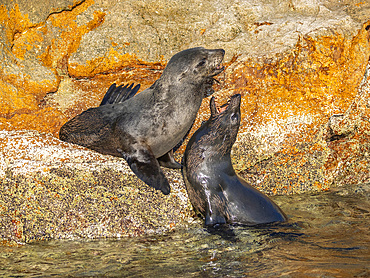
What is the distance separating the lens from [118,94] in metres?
5.65

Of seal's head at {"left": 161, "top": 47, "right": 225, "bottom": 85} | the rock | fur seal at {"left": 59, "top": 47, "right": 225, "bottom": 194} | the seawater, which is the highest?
seal's head at {"left": 161, "top": 47, "right": 225, "bottom": 85}

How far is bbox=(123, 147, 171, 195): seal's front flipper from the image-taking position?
4488mm

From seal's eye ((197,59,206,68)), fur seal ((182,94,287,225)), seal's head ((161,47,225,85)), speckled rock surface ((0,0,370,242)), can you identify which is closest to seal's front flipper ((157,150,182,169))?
speckled rock surface ((0,0,370,242))

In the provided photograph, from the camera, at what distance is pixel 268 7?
652cm

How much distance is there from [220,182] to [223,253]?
1.26 m

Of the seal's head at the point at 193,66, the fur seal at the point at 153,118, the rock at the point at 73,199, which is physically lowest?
the rock at the point at 73,199

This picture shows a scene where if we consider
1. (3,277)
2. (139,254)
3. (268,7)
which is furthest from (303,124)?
(3,277)

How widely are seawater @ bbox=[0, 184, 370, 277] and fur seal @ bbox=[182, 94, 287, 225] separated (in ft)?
0.71

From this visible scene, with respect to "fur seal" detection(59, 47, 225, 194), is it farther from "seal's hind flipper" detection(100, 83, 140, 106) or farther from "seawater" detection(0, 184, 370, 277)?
"seawater" detection(0, 184, 370, 277)

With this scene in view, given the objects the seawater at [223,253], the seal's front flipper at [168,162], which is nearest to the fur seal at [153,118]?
the seal's front flipper at [168,162]

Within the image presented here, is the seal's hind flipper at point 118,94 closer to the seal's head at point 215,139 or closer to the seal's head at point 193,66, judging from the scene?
the seal's head at point 193,66

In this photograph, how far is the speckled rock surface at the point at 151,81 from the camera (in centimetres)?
436

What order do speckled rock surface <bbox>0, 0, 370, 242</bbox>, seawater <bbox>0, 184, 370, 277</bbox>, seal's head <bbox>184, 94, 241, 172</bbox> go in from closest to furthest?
1. seawater <bbox>0, 184, 370, 277</bbox>
2. speckled rock surface <bbox>0, 0, 370, 242</bbox>
3. seal's head <bbox>184, 94, 241, 172</bbox>

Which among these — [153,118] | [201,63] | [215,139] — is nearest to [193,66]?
[201,63]
